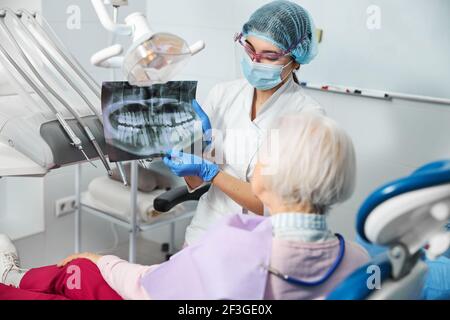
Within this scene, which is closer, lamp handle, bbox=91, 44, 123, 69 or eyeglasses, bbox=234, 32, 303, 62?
lamp handle, bbox=91, 44, 123, 69

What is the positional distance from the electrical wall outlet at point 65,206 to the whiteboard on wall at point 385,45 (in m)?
1.31

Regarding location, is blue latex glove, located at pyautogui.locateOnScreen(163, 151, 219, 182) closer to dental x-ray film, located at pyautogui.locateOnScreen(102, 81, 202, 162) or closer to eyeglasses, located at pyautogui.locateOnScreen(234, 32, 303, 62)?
dental x-ray film, located at pyautogui.locateOnScreen(102, 81, 202, 162)

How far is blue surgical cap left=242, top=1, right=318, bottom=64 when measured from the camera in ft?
5.36

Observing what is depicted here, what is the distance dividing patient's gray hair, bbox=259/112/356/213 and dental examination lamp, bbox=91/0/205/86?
1.07ft

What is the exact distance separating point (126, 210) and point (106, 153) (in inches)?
42.5

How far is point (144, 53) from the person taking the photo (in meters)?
1.29

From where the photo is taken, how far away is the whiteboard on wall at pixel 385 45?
7.02 feet

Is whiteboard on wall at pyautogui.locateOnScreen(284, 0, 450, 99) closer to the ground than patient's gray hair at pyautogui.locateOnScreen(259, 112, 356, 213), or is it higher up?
higher up

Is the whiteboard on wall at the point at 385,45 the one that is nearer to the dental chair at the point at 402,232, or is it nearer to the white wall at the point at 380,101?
the white wall at the point at 380,101

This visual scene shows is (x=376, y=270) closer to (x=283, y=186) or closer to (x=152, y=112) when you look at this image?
(x=283, y=186)

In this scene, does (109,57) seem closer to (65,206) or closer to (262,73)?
(262,73)

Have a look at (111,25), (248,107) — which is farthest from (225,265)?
(248,107)

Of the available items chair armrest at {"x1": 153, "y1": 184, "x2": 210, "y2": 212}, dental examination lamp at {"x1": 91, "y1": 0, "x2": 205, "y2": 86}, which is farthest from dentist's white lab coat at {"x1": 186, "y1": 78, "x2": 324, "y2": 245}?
dental examination lamp at {"x1": 91, "y1": 0, "x2": 205, "y2": 86}

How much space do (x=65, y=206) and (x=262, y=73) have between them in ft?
5.15
